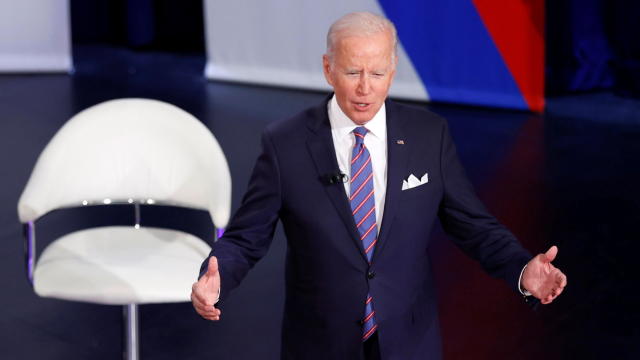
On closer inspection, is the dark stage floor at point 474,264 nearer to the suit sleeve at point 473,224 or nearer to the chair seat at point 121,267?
the chair seat at point 121,267

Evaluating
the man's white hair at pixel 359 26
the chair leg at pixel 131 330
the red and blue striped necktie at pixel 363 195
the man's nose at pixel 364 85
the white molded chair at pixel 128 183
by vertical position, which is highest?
the man's white hair at pixel 359 26

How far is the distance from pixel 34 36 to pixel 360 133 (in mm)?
9971

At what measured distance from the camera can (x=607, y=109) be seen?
8508mm

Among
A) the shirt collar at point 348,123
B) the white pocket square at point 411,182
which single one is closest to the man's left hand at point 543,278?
the white pocket square at point 411,182

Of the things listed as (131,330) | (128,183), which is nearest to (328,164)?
(131,330)

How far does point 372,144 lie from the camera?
1916 millimetres

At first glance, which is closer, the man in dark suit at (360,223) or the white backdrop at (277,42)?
the man in dark suit at (360,223)

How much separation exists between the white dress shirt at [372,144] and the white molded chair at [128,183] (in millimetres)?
1102

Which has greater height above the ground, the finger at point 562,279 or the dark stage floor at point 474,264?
the finger at point 562,279

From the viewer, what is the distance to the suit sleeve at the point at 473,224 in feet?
6.39

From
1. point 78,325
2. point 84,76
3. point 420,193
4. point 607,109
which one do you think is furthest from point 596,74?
point 420,193

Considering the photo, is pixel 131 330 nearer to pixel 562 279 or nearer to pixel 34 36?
pixel 562 279

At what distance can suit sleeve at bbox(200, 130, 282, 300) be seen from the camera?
191 centimetres

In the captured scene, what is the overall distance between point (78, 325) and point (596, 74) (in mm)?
7039
